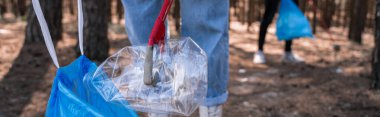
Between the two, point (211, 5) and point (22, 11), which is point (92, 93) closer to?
point (211, 5)

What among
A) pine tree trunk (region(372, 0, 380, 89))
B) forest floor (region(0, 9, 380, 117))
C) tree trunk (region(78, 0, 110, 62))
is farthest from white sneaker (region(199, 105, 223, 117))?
tree trunk (region(78, 0, 110, 62))

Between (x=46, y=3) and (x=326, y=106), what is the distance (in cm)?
227

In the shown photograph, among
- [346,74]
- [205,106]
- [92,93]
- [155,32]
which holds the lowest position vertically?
[346,74]

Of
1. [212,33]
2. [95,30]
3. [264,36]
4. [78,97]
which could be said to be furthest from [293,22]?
[78,97]

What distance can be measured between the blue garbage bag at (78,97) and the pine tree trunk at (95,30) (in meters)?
1.70

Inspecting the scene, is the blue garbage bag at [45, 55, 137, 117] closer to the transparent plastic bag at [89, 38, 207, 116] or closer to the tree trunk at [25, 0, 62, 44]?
the transparent plastic bag at [89, 38, 207, 116]

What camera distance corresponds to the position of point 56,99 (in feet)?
4.83

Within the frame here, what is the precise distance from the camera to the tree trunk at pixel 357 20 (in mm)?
4633

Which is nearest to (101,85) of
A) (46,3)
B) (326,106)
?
(326,106)

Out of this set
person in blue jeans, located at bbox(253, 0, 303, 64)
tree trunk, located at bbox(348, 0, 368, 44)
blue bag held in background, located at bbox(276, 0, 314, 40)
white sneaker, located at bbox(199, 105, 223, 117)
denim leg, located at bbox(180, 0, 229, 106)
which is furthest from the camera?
tree trunk, located at bbox(348, 0, 368, 44)

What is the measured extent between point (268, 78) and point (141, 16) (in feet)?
5.81

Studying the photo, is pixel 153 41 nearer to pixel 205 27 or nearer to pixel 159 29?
pixel 159 29

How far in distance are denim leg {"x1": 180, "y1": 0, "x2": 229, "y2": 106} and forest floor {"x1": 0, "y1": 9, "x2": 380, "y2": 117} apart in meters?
0.76

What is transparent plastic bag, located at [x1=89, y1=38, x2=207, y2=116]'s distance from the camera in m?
1.48
